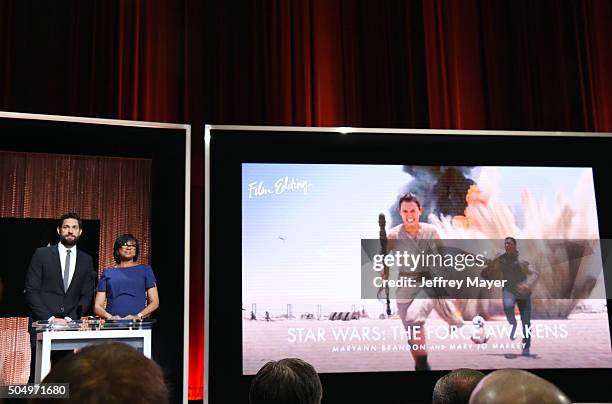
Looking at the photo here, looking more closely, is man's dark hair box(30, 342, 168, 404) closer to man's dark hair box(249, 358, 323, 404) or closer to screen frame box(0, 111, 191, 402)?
man's dark hair box(249, 358, 323, 404)

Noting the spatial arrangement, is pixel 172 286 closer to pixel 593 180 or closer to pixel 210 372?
pixel 210 372

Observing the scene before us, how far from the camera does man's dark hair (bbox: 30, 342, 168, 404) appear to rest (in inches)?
21.6

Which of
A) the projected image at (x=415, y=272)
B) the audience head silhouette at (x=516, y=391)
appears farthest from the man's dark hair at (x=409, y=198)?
the audience head silhouette at (x=516, y=391)

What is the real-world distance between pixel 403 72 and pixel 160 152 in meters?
1.31

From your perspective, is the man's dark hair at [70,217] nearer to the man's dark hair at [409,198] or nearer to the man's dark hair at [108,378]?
the man's dark hair at [409,198]

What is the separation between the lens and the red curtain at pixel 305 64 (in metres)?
2.88

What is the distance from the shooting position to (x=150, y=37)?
297 cm

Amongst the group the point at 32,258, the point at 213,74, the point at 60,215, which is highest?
the point at 213,74

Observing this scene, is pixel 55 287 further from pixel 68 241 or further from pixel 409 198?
pixel 409 198

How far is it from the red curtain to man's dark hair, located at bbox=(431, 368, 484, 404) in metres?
1.86

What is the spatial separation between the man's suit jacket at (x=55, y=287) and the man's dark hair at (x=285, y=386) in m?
1.29

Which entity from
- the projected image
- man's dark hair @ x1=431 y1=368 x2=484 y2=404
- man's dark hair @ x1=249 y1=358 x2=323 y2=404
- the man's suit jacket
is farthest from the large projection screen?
man's dark hair @ x1=431 y1=368 x2=484 y2=404

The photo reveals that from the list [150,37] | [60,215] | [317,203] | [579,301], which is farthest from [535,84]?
[60,215]

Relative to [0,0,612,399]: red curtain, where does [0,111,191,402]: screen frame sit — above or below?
below
